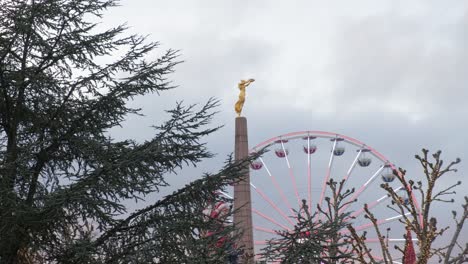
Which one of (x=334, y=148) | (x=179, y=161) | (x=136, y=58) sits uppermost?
(x=334, y=148)

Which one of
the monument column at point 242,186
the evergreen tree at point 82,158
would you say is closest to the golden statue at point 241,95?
the monument column at point 242,186

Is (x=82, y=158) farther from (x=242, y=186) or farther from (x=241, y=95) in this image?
(x=241, y=95)

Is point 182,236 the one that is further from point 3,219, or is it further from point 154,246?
point 3,219

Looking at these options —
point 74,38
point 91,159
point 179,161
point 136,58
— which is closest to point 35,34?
point 74,38

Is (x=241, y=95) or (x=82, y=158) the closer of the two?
(x=82, y=158)

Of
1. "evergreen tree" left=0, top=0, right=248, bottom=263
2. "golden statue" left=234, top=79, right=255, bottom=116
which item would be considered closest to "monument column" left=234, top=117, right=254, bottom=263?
"golden statue" left=234, top=79, right=255, bottom=116

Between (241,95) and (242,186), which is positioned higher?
(241,95)

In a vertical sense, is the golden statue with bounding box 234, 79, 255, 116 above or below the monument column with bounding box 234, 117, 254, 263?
above

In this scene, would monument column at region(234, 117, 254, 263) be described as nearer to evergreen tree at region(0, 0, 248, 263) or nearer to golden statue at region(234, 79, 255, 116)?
golden statue at region(234, 79, 255, 116)

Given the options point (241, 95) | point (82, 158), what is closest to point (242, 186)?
point (241, 95)

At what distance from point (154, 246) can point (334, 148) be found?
2717cm

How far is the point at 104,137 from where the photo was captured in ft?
31.4

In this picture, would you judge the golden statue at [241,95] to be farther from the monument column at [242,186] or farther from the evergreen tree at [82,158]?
the evergreen tree at [82,158]

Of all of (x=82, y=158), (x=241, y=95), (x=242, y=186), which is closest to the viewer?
(x=82, y=158)
